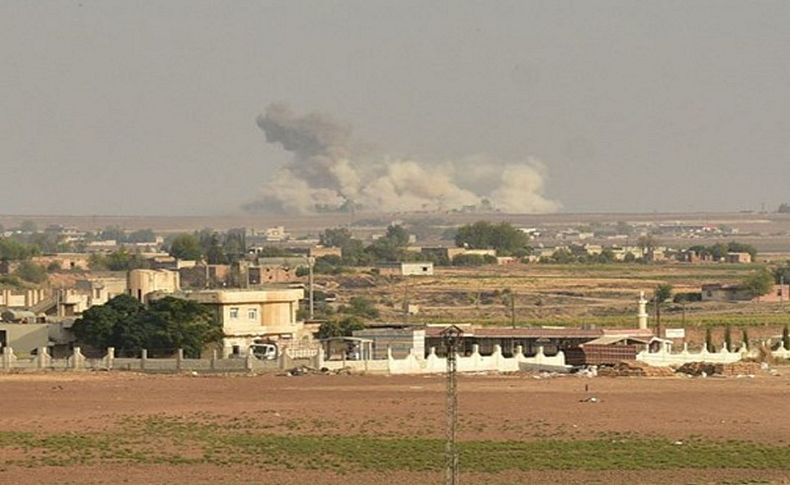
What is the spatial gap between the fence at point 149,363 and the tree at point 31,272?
51.0 m

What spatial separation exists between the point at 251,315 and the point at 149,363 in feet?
26.0

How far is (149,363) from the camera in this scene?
5428 cm

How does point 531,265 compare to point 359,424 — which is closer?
point 359,424

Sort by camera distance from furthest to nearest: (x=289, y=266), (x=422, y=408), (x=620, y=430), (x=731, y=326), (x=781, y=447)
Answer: (x=289, y=266) < (x=731, y=326) < (x=422, y=408) < (x=620, y=430) < (x=781, y=447)

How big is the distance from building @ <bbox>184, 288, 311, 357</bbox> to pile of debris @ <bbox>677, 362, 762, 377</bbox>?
11.5 meters

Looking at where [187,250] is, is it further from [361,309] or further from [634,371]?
[634,371]

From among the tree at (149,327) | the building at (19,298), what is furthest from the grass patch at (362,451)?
the building at (19,298)

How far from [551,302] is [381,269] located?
28295 millimetres

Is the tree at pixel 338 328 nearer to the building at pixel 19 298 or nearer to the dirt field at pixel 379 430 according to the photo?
the dirt field at pixel 379 430

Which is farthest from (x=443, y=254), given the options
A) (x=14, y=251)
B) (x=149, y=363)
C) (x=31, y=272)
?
(x=149, y=363)

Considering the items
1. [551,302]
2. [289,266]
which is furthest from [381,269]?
[551,302]

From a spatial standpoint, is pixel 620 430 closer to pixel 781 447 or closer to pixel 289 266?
pixel 781 447

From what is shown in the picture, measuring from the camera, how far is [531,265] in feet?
493

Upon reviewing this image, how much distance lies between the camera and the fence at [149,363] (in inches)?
2112
